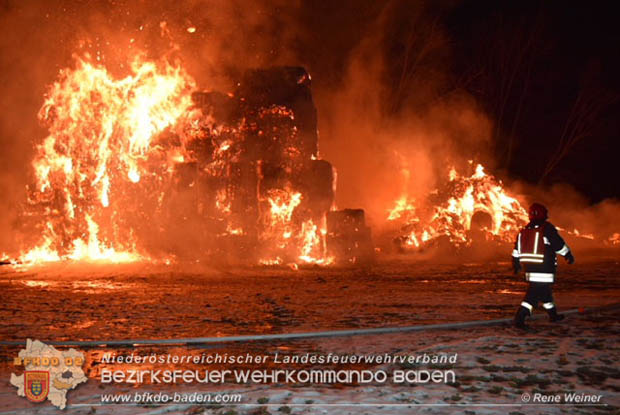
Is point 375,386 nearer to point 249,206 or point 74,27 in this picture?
point 249,206

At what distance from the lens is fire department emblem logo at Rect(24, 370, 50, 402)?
4544 millimetres

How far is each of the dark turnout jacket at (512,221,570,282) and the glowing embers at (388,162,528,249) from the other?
13.9 meters

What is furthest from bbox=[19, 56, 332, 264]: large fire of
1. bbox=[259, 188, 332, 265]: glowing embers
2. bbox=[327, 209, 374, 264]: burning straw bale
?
bbox=[327, 209, 374, 264]: burning straw bale

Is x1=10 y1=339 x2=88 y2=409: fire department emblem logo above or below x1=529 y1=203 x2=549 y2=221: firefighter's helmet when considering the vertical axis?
below

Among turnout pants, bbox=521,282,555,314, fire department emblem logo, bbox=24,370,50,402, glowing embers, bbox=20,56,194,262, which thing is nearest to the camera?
fire department emblem logo, bbox=24,370,50,402

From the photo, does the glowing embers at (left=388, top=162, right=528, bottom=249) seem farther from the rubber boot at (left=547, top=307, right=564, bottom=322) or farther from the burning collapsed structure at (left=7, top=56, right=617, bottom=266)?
the rubber boot at (left=547, top=307, right=564, bottom=322)

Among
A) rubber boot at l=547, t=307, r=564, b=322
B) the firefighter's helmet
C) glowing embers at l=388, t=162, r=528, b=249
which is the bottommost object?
rubber boot at l=547, t=307, r=564, b=322

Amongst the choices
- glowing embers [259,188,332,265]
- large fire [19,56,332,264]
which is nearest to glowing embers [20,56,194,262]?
large fire [19,56,332,264]

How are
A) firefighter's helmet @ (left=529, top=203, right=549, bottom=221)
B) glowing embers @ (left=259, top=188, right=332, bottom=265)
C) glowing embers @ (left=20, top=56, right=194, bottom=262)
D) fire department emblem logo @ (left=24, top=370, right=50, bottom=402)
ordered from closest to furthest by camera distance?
fire department emblem logo @ (left=24, top=370, right=50, bottom=402) < firefighter's helmet @ (left=529, top=203, right=549, bottom=221) < glowing embers @ (left=259, top=188, right=332, bottom=265) < glowing embers @ (left=20, top=56, right=194, bottom=262)

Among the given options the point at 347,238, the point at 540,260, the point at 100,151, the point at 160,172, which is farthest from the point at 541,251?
the point at 100,151

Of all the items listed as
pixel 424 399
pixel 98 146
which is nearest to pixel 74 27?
pixel 98 146

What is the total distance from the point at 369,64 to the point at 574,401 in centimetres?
2710

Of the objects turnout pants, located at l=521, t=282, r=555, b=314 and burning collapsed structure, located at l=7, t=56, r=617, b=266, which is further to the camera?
burning collapsed structure, located at l=7, t=56, r=617, b=266

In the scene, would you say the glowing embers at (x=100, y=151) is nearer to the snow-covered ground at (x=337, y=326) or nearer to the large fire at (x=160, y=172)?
the large fire at (x=160, y=172)
